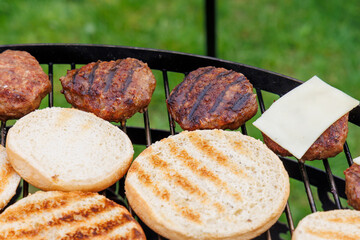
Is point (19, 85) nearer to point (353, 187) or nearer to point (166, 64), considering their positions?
point (166, 64)

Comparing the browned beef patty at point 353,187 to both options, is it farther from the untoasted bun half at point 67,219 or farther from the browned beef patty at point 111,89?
the browned beef patty at point 111,89

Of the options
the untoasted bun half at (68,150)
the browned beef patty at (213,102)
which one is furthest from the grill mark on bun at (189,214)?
the browned beef patty at (213,102)

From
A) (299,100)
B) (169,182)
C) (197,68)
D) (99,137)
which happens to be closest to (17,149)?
(99,137)

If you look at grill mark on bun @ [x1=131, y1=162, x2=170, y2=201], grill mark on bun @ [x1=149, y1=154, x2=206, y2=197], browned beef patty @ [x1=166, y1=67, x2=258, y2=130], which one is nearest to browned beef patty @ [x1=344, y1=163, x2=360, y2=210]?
browned beef patty @ [x1=166, y1=67, x2=258, y2=130]

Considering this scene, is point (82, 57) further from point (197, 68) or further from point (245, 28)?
point (245, 28)

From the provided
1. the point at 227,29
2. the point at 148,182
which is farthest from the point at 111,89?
the point at 227,29
